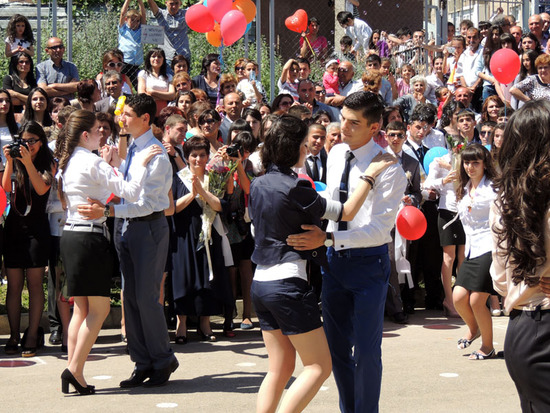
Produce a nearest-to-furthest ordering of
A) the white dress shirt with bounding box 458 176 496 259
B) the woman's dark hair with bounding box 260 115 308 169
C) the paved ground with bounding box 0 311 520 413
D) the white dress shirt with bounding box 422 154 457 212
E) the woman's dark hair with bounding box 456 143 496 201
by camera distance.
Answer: the woman's dark hair with bounding box 260 115 308 169
the paved ground with bounding box 0 311 520 413
the white dress shirt with bounding box 458 176 496 259
the woman's dark hair with bounding box 456 143 496 201
the white dress shirt with bounding box 422 154 457 212

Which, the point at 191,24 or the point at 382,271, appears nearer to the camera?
the point at 382,271

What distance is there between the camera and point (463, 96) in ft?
42.1

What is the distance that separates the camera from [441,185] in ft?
31.6

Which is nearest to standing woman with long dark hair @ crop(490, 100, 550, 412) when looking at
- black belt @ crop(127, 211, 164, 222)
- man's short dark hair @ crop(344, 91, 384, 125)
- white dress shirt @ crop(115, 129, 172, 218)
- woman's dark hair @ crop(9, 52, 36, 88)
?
man's short dark hair @ crop(344, 91, 384, 125)

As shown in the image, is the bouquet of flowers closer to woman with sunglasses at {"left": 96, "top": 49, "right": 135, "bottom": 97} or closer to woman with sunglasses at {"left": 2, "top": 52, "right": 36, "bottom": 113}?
woman with sunglasses at {"left": 96, "top": 49, "right": 135, "bottom": 97}

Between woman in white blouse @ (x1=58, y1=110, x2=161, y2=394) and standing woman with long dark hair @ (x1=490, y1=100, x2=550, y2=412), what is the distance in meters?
3.37

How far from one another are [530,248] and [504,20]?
13625 millimetres

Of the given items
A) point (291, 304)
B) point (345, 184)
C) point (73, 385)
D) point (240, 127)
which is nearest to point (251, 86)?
point (240, 127)

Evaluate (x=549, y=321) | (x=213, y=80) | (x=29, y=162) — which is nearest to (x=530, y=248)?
(x=549, y=321)

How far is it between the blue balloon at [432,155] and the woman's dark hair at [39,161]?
4.52 metres

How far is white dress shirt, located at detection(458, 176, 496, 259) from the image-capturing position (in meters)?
7.59

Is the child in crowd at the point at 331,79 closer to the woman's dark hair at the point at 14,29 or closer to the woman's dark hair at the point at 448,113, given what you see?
the woman's dark hair at the point at 448,113

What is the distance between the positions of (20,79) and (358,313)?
720cm

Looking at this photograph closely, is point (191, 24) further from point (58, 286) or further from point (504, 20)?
point (504, 20)
